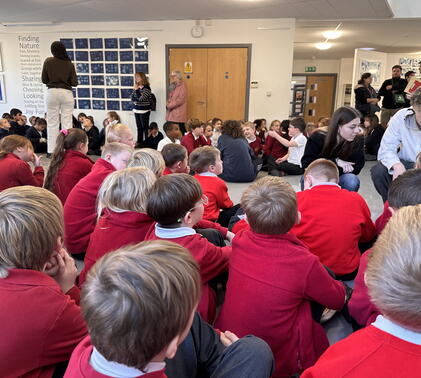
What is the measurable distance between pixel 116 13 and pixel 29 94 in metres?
3.02

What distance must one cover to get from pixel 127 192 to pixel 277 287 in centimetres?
82

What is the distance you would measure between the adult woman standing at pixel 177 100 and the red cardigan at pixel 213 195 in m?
4.50

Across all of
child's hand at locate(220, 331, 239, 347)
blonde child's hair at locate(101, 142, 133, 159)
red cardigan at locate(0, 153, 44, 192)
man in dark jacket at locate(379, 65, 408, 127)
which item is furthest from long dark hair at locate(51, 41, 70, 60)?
man in dark jacket at locate(379, 65, 408, 127)

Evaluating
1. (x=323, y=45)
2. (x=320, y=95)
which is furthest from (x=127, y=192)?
(x=320, y=95)

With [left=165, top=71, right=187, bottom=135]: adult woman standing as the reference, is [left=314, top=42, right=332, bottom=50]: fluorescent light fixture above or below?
above

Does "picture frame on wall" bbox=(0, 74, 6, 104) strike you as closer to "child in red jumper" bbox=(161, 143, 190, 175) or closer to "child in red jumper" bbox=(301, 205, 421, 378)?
"child in red jumper" bbox=(161, 143, 190, 175)

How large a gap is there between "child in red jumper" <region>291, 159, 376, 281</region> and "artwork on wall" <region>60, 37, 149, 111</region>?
241 inches

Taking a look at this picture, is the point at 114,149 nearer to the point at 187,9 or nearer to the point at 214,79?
the point at 187,9

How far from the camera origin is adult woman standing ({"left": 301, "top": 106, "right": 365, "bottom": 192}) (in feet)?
9.17

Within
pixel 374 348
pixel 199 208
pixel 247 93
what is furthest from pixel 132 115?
pixel 374 348

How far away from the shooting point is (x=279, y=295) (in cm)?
125

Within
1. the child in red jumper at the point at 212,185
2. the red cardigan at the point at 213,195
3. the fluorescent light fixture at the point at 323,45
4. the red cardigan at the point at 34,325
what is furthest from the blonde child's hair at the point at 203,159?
the fluorescent light fixture at the point at 323,45

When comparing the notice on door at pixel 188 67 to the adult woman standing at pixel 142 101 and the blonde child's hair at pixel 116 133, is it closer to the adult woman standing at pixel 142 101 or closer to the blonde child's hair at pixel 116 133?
the adult woman standing at pixel 142 101

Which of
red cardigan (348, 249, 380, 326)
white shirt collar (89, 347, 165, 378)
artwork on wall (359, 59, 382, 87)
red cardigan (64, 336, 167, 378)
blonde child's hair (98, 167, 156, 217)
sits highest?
artwork on wall (359, 59, 382, 87)
